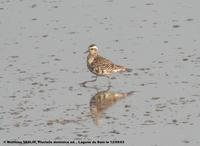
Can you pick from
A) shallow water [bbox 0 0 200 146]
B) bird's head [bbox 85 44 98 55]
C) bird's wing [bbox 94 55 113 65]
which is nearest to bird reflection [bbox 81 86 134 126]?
shallow water [bbox 0 0 200 146]

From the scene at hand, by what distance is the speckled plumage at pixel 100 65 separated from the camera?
22.7 meters

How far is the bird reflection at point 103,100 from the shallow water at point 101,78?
0.03 m

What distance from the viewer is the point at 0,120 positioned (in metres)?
19.3

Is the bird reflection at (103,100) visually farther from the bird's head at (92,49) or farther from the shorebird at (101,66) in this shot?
the bird's head at (92,49)

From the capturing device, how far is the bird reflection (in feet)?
65.8

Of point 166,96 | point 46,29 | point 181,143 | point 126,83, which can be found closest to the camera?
point 181,143

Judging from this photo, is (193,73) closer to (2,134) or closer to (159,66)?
(159,66)

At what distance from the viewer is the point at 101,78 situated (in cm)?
2352

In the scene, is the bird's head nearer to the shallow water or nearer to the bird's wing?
the bird's wing

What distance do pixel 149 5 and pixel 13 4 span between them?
4.41 meters

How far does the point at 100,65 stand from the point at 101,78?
67 cm

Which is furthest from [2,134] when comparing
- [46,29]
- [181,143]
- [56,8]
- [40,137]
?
[56,8]

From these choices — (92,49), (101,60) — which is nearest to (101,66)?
(101,60)

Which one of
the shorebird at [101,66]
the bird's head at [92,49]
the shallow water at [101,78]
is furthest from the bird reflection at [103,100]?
the bird's head at [92,49]
